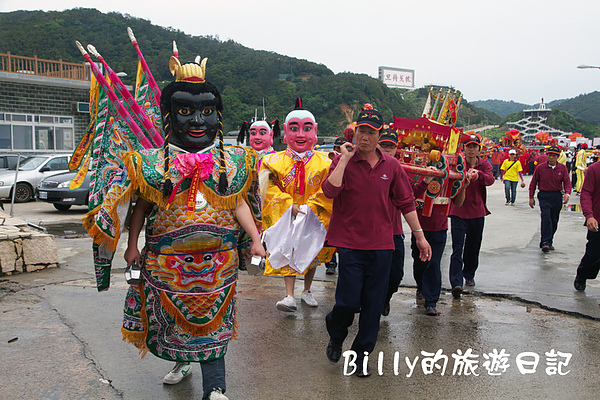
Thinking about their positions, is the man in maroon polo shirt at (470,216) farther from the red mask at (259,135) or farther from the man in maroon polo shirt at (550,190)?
the man in maroon polo shirt at (550,190)

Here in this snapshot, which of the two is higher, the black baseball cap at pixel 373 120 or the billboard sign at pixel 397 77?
the billboard sign at pixel 397 77

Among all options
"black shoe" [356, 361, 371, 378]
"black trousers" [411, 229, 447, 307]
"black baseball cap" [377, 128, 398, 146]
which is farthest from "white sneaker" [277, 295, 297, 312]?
"black baseball cap" [377, 128, 398, 146]

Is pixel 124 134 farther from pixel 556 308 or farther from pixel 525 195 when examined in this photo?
pixel 525 195

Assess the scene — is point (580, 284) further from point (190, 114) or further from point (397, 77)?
point (397, 77)

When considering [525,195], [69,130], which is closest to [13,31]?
Result: [69,130]

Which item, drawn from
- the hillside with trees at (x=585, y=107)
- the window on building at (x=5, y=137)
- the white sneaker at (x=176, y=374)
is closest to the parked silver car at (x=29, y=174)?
the window on building at (x=5, y=137)

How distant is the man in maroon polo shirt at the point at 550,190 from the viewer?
9.56 m

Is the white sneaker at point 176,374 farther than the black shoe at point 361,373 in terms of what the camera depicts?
No

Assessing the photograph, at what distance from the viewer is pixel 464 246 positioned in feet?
23.1

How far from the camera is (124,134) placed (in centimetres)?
403

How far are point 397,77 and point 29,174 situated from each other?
3134 inches

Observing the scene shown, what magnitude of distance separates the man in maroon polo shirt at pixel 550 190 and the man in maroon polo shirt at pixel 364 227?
6.39 m

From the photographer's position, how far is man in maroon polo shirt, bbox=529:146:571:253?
376 inches

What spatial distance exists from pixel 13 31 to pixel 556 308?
47.1m
